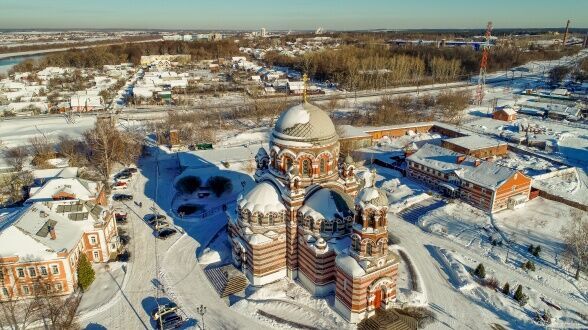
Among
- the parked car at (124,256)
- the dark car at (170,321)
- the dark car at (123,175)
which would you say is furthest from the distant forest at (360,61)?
the dark car at (170,321)

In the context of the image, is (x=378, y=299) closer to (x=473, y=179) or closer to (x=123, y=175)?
(x=473, y=179)

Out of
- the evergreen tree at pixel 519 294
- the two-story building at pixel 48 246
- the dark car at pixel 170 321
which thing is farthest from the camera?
the evergreen tree at pixel 519 294

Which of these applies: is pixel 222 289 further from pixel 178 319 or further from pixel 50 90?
pixel 50 90

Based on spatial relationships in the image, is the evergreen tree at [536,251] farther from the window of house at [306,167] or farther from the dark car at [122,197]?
the dark car at [122,197]

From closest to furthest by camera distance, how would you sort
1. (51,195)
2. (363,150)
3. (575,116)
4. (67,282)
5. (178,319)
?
(178,319) < (67,282) < (51,195) < (363,150) < (575,116)

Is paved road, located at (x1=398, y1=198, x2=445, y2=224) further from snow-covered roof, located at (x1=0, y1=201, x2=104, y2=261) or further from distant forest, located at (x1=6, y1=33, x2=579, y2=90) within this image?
distant forest, located at (x1=6, y1=33, x2=579, y2=90)

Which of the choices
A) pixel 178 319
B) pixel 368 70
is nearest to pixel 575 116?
pixel 368 70
